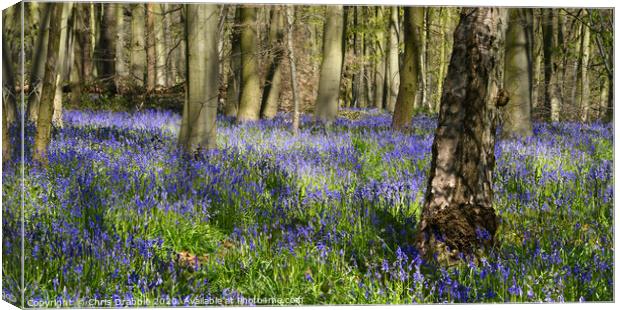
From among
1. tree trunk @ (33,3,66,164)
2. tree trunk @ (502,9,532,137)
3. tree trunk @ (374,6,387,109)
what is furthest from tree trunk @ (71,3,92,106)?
tree trunk @ (502,9,532,137)

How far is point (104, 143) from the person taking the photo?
18.2 feet

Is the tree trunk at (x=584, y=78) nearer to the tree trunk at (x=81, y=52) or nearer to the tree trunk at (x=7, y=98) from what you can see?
the tree trunk at (x=81, y=52)

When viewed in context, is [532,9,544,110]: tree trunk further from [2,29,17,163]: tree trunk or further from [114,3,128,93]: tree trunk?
[2,29,17,163]: tree trunk

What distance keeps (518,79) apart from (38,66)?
156 inches

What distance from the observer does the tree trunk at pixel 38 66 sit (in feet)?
16.2

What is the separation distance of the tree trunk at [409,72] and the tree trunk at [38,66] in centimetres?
265

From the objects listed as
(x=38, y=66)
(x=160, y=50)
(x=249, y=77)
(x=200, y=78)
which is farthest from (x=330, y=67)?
(x=38, y=66)

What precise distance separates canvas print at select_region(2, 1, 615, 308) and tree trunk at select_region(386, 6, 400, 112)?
3 cm

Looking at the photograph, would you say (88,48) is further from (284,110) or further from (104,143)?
(284,110)

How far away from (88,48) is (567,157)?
4.33m

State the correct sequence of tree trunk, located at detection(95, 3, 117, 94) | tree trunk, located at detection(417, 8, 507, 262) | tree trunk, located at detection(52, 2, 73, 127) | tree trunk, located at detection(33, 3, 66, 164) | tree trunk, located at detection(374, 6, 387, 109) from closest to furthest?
tree trunk, located at detection(417, 8, 507, 262) < tree trunk, located at detection(33, 3, 66, 164) < tree trunk, located at detection(52, 2, 73, 127) < tree trunk, located at detection(95, 3, 117, 94) < tree trunk, located at detection(374, 6, 387, 109)

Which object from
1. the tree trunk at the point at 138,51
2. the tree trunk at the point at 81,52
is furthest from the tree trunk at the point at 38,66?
the tree trunk at the point at 138,51

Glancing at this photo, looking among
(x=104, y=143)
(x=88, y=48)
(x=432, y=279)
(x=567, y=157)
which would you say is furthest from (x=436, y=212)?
(x=88, y=48)

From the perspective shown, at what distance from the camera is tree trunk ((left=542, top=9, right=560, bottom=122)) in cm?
597
